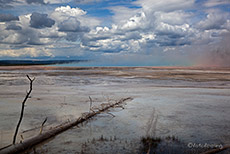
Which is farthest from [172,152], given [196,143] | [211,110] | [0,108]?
[0,108]

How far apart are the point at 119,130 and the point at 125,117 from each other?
1889 mm

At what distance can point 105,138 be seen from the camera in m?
6.34

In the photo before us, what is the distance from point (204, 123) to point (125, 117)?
10.4ft

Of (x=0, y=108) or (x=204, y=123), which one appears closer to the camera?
(x=204, y=123)

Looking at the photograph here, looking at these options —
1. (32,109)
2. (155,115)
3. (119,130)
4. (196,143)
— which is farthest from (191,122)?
(32,109)

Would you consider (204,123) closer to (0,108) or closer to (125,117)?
(125,117)

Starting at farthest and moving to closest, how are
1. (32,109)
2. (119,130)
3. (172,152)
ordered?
(32,109), (119,130), (172,152)

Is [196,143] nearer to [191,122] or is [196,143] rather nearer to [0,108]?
[191,122]

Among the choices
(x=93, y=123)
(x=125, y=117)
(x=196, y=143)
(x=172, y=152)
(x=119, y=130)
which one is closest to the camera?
(x=172, y=152)

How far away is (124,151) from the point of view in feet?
17.7

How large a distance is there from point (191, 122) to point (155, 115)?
5.44ft

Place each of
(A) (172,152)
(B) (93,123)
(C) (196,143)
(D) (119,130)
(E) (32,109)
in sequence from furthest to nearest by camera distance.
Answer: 1. (E) (32,109)
2. (B) (93,123)
3. (D) (119,130)
4. (C) (196,143)
5. (A) (172,152)

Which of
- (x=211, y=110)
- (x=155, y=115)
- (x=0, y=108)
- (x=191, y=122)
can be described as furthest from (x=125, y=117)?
(x=0, y=108)

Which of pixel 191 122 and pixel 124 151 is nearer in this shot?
pixel 124 151
